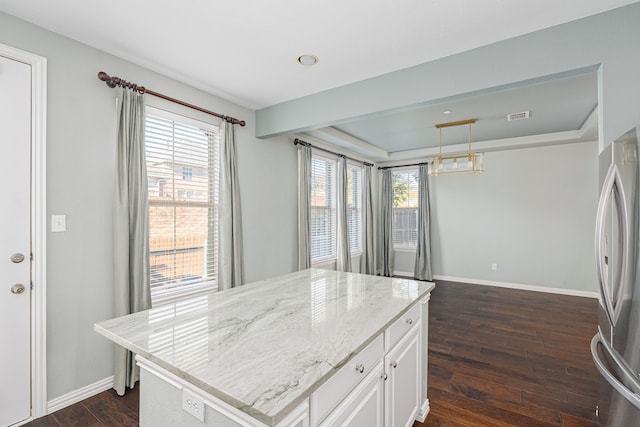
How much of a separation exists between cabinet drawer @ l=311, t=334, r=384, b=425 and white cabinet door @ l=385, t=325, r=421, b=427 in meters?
0.16

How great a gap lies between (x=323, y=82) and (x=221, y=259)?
211 cm

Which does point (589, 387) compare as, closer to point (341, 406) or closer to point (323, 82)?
point (341, 406)

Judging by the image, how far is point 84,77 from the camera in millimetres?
2275

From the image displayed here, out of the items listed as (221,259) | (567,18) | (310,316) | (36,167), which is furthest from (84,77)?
(567,18)

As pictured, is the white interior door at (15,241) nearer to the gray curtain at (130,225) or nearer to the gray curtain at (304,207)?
the gray curtain at (130,225)

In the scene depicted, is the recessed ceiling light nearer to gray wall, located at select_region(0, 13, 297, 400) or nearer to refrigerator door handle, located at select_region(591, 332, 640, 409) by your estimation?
gray wall, located at select_region(0, 13, 297, 400)

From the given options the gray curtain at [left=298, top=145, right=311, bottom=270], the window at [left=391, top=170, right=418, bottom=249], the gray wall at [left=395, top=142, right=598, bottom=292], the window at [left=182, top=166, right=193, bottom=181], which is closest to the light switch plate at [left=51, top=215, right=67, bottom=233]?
the window at [left=182, top=166, right=193, bottom=181]

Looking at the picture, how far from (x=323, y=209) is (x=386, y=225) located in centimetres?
223

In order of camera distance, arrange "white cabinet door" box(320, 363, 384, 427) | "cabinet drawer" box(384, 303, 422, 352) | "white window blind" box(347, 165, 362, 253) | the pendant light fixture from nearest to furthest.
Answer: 1. "white cabinet door" box(320, 363, 384, 427)
2. "cabinet drawer" box(384, 303, 422, 352)
3. the pendant light fixture
4. "white window blind" box(347, 165, 362, 253)

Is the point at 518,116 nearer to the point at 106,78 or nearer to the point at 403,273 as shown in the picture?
the point at 403,273

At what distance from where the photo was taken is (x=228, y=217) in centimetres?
325

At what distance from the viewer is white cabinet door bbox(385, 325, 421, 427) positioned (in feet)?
4.94

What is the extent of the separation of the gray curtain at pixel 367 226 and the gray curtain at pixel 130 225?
4396mm

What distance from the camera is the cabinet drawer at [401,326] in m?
1.49
